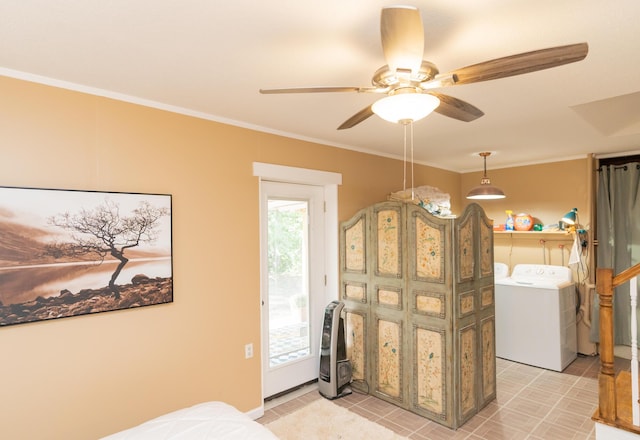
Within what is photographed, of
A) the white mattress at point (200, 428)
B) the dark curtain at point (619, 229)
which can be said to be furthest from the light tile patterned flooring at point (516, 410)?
the white mattress at point (200, 428)

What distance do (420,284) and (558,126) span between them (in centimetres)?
184

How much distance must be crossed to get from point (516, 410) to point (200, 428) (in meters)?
2.77

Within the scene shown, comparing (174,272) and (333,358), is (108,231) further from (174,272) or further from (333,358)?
(333,358)

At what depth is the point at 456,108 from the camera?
1.73 meters

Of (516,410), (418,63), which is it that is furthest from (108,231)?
(516,410)

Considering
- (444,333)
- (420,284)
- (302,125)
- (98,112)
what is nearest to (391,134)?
(302,125)

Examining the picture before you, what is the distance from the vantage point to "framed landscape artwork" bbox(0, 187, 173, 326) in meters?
1.95

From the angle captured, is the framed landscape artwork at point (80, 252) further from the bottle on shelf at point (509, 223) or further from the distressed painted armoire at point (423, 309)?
the bottle on shelf at point (509, 223)

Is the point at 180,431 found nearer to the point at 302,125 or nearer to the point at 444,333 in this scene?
the point at 444,333

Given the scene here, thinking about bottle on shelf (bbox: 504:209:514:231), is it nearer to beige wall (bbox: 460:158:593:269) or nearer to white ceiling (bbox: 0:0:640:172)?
beige wall (bbox: 460:158:593:269)

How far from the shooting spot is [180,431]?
1.66 metres

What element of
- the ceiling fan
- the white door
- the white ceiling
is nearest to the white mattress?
the white door

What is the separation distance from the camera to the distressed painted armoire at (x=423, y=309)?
2.86 m

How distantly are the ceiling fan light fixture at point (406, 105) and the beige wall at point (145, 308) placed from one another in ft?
5.50
